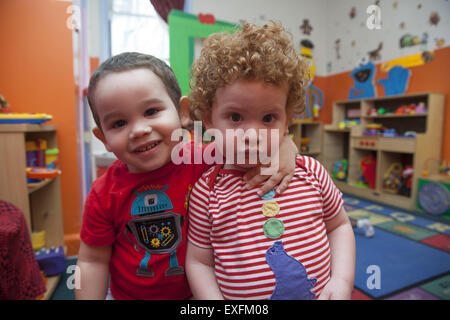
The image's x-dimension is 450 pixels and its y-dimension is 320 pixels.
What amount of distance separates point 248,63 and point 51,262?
1535 mm

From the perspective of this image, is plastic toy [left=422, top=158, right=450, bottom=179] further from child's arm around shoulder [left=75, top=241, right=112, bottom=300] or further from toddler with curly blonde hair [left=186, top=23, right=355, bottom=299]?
child's arm around shoulder [left=75, top=241, right=112, bottom=300]

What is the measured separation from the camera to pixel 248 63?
0.42m

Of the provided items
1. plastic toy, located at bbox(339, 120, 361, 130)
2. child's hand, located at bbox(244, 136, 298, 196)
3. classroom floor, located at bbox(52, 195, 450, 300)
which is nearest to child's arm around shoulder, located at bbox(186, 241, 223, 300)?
child's hand, located at bbox(244, 136, 298, 196)

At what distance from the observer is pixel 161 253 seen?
49 cm

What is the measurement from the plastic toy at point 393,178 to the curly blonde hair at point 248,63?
123 inches

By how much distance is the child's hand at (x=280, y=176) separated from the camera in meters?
0.46

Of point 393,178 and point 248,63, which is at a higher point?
point 248,63

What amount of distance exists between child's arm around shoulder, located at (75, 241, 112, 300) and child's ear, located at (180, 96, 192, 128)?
0.26m

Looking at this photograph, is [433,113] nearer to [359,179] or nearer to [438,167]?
[438,167]

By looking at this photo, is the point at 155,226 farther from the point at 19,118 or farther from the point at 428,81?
the point at 428,81

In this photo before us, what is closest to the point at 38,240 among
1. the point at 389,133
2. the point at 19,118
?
the point at 19,118

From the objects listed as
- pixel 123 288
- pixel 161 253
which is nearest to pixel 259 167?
pixel 161 253
